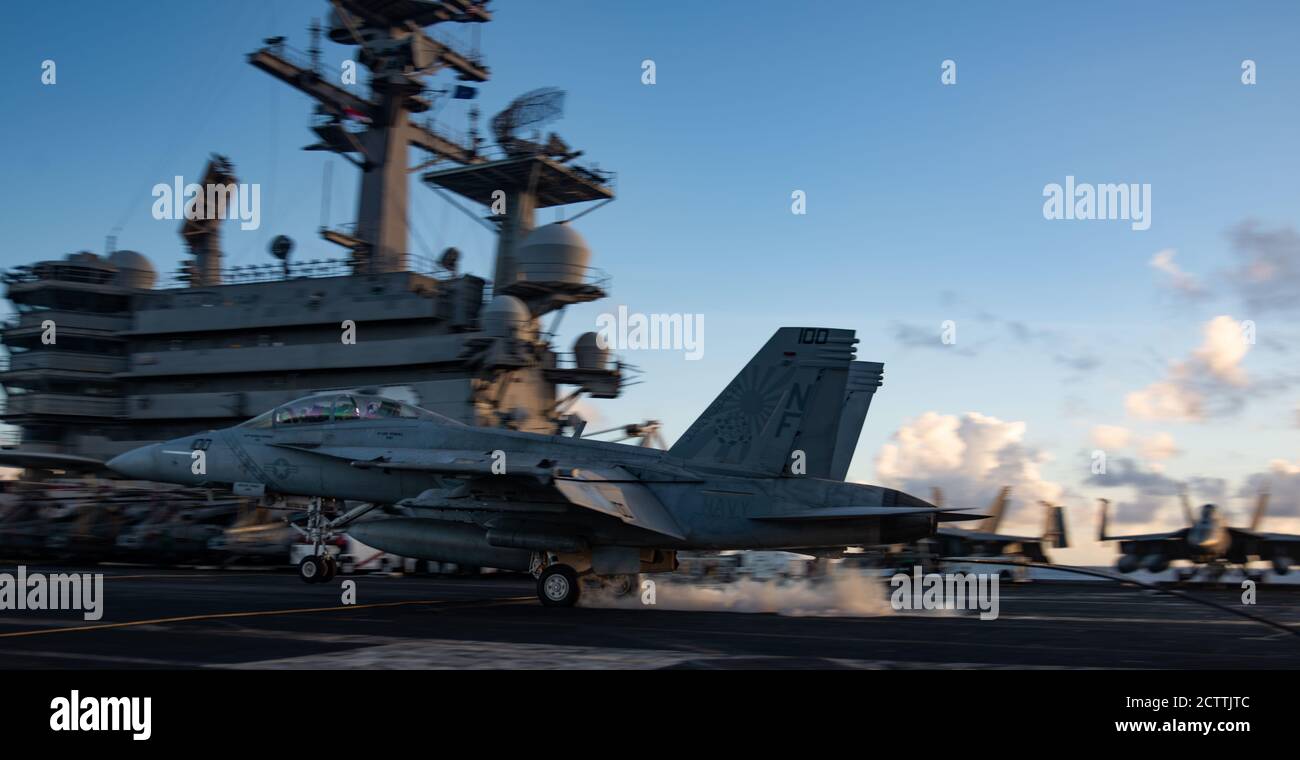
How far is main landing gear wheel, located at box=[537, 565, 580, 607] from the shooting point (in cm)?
1645

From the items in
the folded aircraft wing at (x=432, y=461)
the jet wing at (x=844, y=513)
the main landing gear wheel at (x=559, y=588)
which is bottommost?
the main landing gear wheel at (x=559, y=588)

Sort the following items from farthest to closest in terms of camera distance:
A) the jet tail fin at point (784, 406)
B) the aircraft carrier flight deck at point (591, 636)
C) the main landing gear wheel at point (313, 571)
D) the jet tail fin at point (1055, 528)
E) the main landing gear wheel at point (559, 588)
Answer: the jet tail fin at point (1055, 528) < the main landing gear wheel at point (313, 571) < the main landing gear wheel at point (559, 588) < the jet tail fin at point (784, 406) < the aircraft carrier flight deck at point (591, 636)

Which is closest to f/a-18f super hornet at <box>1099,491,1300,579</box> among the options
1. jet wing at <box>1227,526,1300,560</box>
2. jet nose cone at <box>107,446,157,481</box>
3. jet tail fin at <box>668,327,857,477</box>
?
jet wing at <box>1227,526,1300,560</box>

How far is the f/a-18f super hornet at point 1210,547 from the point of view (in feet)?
122

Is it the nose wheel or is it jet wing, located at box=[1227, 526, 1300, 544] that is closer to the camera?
the nose wheel

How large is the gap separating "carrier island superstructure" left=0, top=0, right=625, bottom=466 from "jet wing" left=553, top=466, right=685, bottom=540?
83.2ft

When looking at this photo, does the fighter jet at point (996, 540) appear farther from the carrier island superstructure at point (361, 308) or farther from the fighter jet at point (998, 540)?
the carrier island superstructure at point (361, 308)

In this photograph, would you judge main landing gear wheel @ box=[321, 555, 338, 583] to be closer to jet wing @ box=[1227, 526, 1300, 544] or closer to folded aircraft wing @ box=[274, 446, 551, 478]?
folded aircraft wing @ box=[274, 446, 551, 478]

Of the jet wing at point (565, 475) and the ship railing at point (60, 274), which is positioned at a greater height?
the ship railing at point (60, 274)

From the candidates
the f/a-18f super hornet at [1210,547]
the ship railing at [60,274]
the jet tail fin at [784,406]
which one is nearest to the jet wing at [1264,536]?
the f/a-18f super hornet at [1210,547]

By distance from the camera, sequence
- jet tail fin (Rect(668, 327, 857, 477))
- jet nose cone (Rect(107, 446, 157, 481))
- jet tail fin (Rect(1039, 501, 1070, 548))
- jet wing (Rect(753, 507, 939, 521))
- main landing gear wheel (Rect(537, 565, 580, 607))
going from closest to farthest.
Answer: jet wing (Rect(753, 507, 939, 521)) → jet tail fin (Rect(668, 327, 857, 477)) → main landing gear wheel (Rect(537, 565, 580, 607)) → jet nose cone (Rect(107, 446, 157, 481)) → jet tail fin (Rect(1039, 501, 1070, 548))

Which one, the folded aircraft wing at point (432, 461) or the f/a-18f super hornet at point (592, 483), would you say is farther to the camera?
the f/a-18f super hornet at point (592, 483)

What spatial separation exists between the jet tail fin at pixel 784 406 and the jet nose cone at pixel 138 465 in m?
10.5
